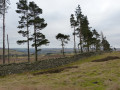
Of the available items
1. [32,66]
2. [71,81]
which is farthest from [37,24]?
[71,81]

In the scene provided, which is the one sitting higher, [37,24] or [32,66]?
[37,24]

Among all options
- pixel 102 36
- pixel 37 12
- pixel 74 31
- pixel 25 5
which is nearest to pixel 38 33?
pixel 37 12

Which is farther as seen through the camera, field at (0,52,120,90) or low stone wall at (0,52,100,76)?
low stone wall at (0,52,100,76)

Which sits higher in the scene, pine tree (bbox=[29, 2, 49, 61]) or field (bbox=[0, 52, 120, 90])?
pine tree (bbox=[29, 2, 49, 61])

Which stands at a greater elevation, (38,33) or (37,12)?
(37,12)

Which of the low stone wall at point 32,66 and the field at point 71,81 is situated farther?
the low stone wall at point 32,66

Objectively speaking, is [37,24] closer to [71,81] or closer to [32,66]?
[32,66]

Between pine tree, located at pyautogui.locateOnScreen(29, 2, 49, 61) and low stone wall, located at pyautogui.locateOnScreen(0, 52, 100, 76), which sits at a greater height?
pine tree, located at pyautogui.locateOnScreen(29, 2, 49, 61)

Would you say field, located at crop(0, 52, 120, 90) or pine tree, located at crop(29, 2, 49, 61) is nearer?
field, located at crop(0, 52, 120, 90)

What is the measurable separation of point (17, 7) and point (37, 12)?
13.6 ft

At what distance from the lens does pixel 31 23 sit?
27031mm

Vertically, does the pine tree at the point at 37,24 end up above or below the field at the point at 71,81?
above

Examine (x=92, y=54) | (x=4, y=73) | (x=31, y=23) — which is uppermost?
(x=31, y=23)

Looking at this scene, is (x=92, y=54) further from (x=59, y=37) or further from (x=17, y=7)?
(x=17, y=7)
